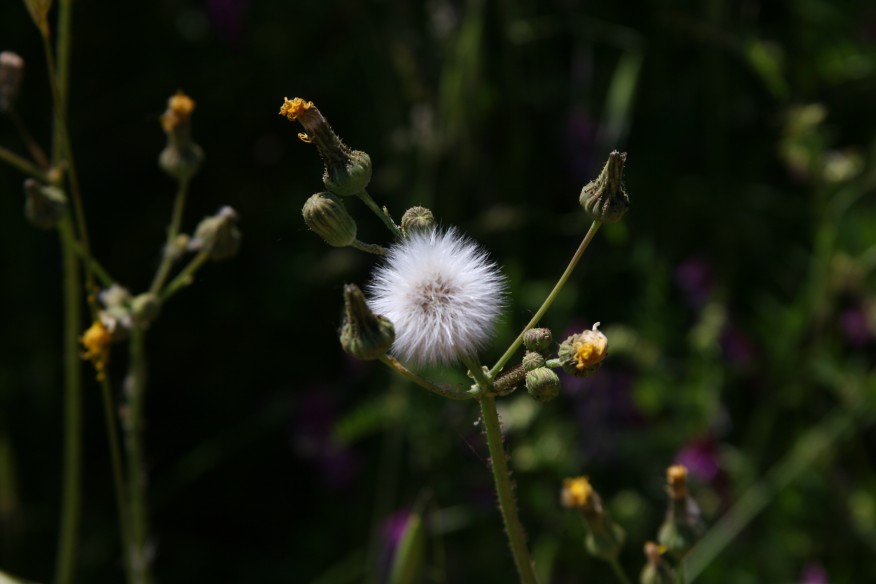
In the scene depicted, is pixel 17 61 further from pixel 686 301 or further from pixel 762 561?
pixel 762 561

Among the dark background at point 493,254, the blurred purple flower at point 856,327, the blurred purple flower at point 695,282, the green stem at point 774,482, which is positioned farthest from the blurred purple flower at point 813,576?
the blurred purple flower at point 695,282

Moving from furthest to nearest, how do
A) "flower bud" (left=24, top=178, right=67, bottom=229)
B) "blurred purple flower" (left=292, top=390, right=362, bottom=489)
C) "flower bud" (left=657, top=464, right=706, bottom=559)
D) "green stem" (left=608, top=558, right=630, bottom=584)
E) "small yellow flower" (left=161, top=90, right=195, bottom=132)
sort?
"blurred purple flower" (left=292, top=390, right=362, bottom=489)
"small yellow flower" (left=161, top=90, right=195, bottom=132)
"flower bud" (left=24, top=178, right=67, bottom=229)
"flower bud" (left=657, top=464, right=706, bottom=559)
"green stem" (left=608, top=558, right=630, bottom=584)

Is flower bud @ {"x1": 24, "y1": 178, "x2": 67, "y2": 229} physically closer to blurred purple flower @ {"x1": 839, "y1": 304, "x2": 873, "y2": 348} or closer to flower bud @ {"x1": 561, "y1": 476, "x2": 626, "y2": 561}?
flower bud @ {"x1": 561, "y1": 476, "x2": 626, "y2": 561}

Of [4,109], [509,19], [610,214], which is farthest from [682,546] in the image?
[509,19]

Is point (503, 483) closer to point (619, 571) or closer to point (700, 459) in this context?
point (619, 571)

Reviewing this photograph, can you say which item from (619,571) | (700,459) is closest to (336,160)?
(619,571)

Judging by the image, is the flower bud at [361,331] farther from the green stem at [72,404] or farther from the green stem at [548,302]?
the green stem at [72,404]

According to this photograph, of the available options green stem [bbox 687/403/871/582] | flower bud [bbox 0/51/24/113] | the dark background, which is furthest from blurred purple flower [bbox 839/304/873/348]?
flower bud [bbox 0/51/24/113]
